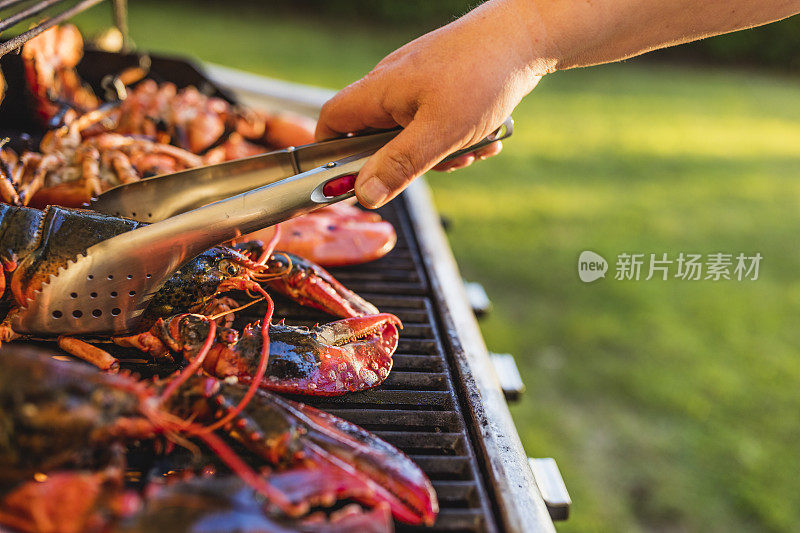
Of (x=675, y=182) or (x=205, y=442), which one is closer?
(x=205, y=442)

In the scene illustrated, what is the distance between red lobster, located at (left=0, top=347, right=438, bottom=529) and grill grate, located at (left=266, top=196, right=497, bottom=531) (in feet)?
0.49

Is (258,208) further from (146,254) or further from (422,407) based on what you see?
(422,407)

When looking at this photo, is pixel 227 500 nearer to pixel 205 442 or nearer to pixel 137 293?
pixel 205 442

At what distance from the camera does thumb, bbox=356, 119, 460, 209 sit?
1689 mm

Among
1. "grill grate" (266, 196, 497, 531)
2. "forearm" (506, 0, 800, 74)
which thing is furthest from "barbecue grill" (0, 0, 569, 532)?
"forearm" (506, 0, 800, 74)

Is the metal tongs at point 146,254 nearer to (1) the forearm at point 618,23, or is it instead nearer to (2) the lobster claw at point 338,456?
(2) the lobster claw at point 338,456

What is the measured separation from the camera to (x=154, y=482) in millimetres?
Answer: 1307

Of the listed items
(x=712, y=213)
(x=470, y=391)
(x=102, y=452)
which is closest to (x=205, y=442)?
(x=102, y=452)

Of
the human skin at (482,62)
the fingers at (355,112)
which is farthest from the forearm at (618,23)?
the fingers at (355,112)

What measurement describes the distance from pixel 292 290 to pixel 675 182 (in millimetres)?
6433

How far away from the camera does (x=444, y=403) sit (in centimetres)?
174

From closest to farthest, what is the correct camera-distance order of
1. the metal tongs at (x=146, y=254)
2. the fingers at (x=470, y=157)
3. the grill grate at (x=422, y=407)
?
the grill grate at (x=422, y=407) → the metal tongs at (x=146, y=254) → the fingers at (x=470, y=157)

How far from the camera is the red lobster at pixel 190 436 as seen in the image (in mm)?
1097

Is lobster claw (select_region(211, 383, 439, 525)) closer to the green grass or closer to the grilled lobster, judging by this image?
the grilled lobster
